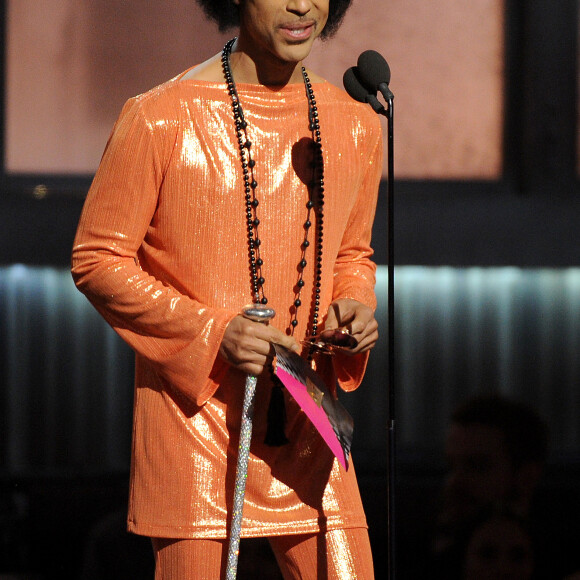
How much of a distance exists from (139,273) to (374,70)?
400 millimetres

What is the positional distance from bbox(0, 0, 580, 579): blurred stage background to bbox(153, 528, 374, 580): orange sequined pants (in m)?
1.39

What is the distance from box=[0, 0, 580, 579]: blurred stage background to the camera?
275cm

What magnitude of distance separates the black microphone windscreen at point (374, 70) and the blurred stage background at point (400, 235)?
1316mm

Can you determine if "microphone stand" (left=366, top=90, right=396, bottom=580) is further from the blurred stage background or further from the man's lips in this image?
the blurred stage background

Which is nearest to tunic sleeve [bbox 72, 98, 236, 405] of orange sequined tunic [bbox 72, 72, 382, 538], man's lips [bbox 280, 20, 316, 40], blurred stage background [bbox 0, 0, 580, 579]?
orange sequined tunic [bbox 72, 72, 382, 538]

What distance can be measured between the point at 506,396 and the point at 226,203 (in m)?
1.64

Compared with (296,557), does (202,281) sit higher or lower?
higher

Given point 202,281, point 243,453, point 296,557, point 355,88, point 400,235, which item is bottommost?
point 296,557

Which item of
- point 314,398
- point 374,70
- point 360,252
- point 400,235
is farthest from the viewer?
point 400,235

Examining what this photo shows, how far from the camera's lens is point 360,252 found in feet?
5.06

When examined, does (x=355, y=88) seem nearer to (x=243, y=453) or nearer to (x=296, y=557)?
(x=243, y=453)

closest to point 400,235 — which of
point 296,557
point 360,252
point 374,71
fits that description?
point 360,252

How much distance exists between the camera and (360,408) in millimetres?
2891

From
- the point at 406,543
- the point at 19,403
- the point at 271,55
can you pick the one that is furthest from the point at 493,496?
the point at 271,55
